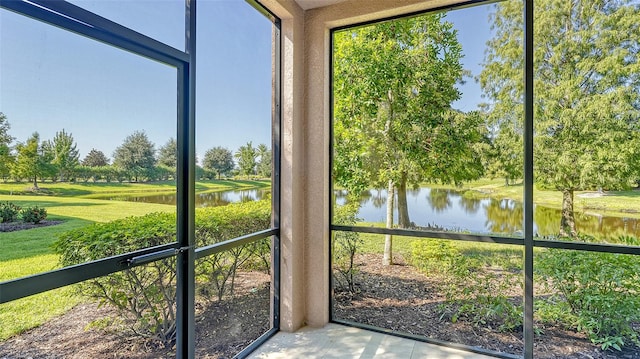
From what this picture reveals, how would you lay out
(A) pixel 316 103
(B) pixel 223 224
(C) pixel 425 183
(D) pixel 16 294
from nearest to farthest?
(D) pixel 16 294, (B) pixel 223 224, (C) pixel 425 183, (A) pixel 316 103

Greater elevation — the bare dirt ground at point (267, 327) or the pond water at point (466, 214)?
the pond water at point (466, 214)

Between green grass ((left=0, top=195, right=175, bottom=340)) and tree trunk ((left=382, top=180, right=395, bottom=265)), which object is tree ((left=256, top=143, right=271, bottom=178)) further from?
green grass ((left=0, top=195, right=175, bottom=340))

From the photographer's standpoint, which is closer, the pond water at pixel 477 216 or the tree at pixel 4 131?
the tree at pixel 4 131

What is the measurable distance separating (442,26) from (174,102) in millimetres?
2178

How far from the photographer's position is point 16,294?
3.92ft

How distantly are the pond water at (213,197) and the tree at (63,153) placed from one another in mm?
229

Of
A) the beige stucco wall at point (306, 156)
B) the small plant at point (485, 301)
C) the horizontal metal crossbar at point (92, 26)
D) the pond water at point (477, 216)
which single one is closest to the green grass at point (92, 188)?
the horizontal metal crossbar at point (92, 26)

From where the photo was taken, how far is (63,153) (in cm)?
136

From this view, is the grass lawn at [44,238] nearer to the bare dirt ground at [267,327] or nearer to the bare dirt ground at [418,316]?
the bare dirt ground at [267,327]

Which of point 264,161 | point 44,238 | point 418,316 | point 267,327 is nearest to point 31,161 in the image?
point 44,238

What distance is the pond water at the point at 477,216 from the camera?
223 cm

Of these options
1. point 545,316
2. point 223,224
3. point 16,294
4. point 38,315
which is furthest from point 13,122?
point 545,316

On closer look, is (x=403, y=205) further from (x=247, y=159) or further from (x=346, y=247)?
(x=247, y=159)

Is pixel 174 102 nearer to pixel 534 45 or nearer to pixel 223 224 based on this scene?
pixel 223 224
